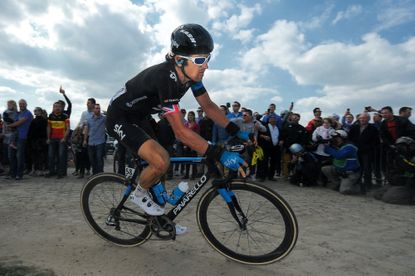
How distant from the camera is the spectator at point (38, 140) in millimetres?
11086

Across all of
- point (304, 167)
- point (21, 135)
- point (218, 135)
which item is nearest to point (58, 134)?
point (21, 135)

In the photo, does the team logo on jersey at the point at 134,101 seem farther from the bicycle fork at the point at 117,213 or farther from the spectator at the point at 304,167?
the spectator at the point at 304,167

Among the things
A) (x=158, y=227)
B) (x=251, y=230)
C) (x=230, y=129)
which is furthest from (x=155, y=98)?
(x=251, y=230)

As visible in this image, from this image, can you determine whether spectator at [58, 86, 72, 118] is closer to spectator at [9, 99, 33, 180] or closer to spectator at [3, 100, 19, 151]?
spectator at [9, 99, 33, 180]

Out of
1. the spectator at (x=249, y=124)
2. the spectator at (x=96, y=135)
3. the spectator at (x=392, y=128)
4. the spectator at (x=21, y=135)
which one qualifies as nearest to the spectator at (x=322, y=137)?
the spectator at (x=392, y=128)

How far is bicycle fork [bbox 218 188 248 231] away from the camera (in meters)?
3.42

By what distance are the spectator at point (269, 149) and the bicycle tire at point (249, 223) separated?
23.1 feet

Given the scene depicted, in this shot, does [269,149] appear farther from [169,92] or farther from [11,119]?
[11,119]

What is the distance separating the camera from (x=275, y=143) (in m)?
10.8

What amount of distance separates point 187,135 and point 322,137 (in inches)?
321

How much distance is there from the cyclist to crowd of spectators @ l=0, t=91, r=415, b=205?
16.5 feet

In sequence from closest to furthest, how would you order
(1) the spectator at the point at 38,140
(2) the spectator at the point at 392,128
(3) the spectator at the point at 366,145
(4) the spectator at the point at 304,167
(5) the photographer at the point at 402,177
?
(5) the photographer at the point at 402,177, (2) the spectator at the point at 392,128, (3) the spectator at the point at 366,145, (4) the spectator at the point at 304,167, (1) the spectator at the point at 38,140

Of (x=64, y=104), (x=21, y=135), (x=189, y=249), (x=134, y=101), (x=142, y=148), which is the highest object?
(x=64, y=104)

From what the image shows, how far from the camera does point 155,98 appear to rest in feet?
11.7
